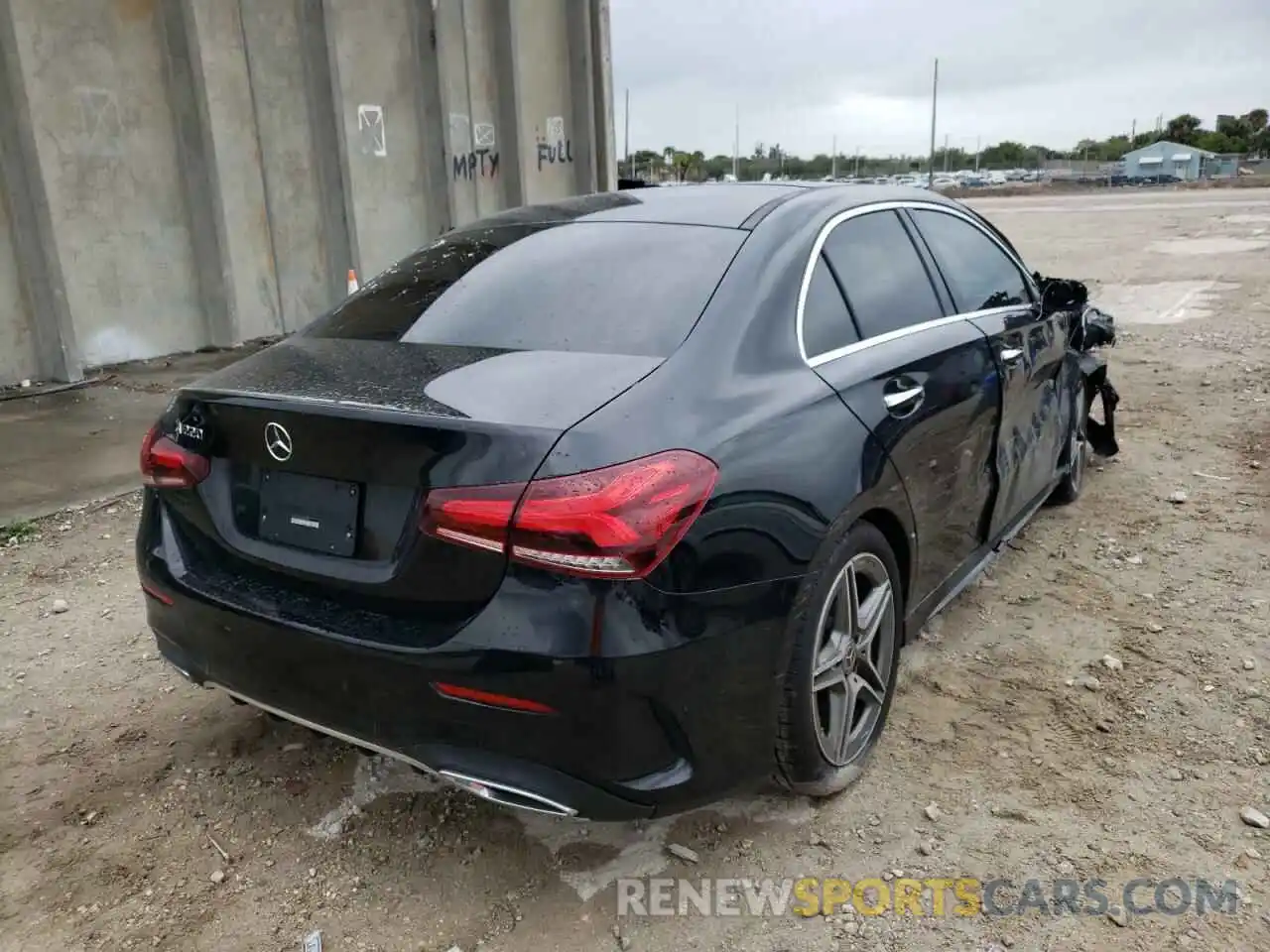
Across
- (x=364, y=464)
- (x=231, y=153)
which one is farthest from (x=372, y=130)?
(x=364, y=464)

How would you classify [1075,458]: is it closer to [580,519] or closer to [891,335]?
[891,335]

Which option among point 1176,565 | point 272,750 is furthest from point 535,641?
point 1176,565

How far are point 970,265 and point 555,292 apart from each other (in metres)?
1.89

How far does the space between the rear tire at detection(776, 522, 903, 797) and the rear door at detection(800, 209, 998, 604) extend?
0.84 ft

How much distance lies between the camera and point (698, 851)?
2564 mm

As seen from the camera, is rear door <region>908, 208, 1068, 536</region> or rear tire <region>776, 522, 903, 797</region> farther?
rear door <region>908, 208, 1068, 536</region>

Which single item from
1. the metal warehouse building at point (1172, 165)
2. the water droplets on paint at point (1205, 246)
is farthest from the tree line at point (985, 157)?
the water droplets on paint at point (1205, 246)

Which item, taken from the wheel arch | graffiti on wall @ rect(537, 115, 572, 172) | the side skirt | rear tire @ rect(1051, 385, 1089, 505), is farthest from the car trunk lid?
graffiti on wall @ rect(537, 115, 572, 172)

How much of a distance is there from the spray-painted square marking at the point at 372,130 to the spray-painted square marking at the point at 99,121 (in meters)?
2.60

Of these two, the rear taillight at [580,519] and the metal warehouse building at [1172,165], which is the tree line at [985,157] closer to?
the metal warehouse building at [1172,165]

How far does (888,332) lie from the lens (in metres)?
3.03

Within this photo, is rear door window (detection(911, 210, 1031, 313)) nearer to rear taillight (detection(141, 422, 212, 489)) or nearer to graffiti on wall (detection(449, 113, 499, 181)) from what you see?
rear taillight (detection(141, 422, 212, 489))

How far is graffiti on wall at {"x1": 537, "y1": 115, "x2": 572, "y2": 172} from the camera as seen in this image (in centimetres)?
1269

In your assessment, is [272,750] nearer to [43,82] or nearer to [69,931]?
[69,931]
